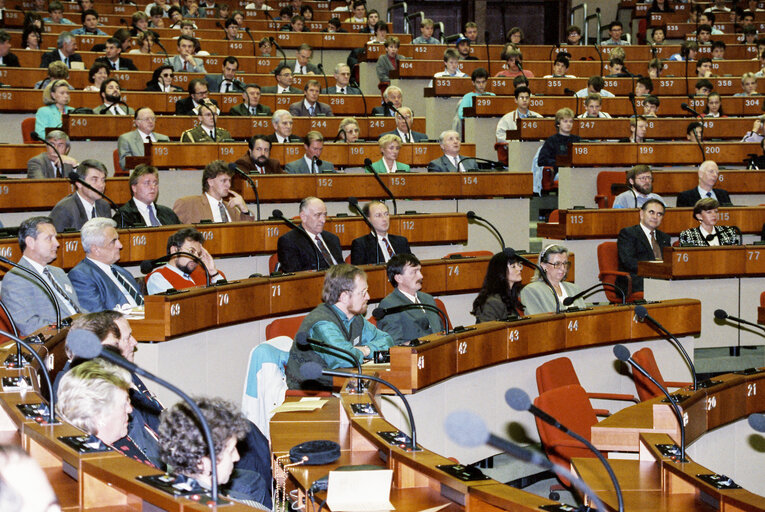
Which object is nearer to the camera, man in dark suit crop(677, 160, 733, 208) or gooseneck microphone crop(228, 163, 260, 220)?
gooseneck microphone crop(228, 163, 260, 220)

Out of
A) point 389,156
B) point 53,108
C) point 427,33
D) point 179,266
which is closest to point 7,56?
point 53,108

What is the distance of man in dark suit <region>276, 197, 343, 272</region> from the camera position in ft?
18.4

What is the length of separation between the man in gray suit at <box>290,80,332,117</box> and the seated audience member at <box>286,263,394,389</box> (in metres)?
4.24

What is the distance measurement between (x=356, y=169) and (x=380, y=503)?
5.49 m

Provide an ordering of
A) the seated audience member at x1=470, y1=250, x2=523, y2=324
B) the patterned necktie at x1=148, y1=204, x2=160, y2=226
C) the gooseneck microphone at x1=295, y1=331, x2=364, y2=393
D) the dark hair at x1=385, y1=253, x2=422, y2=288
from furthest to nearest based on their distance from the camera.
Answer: the patterned necktie at x1=148, y1=204, x2=160, y2=226
the seated audience member at x1=470, y1=250, x2=523, y2=324
the dark hair at x1=385, y1=253, x2=422, y2=288
the gooseneck microphone at x1=295, y1=331, x2=364, y2=393

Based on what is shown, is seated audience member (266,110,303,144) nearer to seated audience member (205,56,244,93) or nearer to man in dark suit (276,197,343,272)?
seated audience member (205,56,244,93)

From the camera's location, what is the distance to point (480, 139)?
348 inches

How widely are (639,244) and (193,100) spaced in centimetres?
362

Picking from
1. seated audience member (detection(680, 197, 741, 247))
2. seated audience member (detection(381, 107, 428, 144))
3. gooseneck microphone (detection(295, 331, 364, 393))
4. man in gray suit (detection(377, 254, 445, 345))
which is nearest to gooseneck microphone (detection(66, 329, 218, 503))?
gooseneck microphone (detection(295, 331, 364, 393))

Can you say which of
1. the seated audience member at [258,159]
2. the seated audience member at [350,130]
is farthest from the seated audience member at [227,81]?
the seated audience member at [258,159]

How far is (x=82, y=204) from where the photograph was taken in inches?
215

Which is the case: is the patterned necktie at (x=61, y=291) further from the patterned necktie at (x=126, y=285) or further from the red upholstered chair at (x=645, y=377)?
the red upholstered chair at (x=645, y=377)

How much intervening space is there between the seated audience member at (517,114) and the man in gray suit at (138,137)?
3.05 m

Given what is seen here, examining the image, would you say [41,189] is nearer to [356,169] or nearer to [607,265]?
[356,169]
